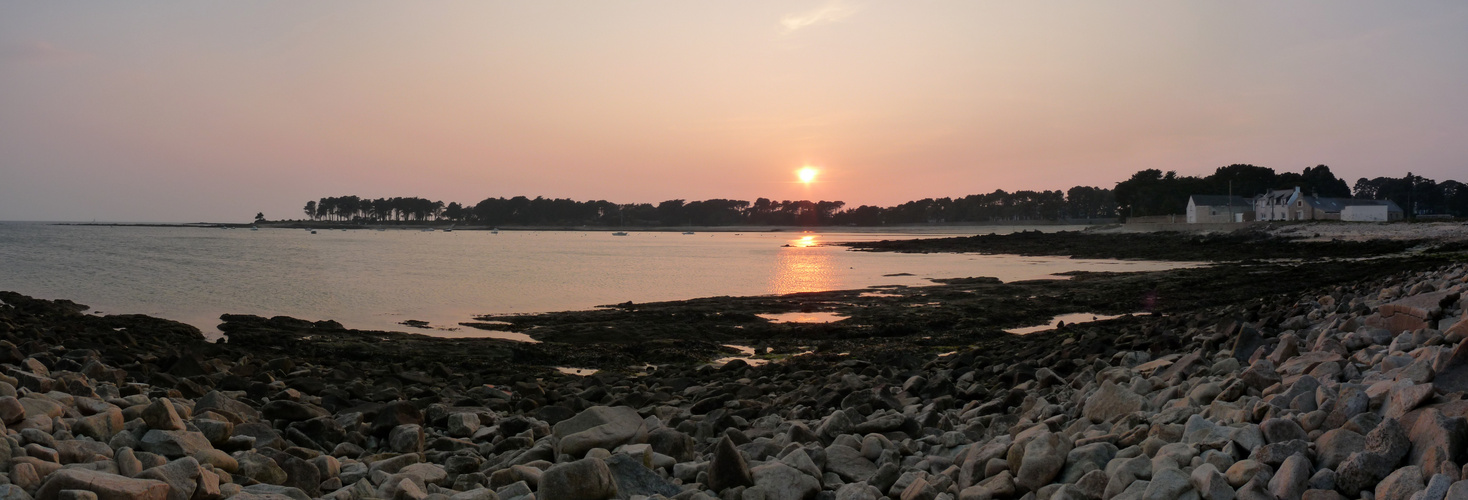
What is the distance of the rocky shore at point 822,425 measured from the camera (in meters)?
4.71

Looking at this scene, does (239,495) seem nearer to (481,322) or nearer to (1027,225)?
(481,322)

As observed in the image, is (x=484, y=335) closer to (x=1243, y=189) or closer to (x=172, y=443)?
(x=172, y=443)

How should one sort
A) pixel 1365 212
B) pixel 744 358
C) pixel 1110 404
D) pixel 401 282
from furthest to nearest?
1. pixel 1365 212
2. pixel 401 282
3. pixel 744 358
4. pixel 1110 404

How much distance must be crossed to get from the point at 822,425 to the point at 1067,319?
14545 mm

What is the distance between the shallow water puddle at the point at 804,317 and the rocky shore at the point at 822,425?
23.8 feet

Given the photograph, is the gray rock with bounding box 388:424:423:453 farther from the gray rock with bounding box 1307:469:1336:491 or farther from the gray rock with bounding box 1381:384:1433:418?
the gray rock with bounding box 1381:384:1433:418

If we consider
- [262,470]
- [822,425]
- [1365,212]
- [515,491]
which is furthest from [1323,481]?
[1365,212]

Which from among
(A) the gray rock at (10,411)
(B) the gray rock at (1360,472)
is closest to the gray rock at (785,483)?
(B) the gray rock at (1360,472)

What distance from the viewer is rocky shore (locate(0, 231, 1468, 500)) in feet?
15.5

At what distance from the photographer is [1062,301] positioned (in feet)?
76.6

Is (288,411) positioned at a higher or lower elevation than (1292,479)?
lower

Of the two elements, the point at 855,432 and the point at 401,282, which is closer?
the point at 855,432

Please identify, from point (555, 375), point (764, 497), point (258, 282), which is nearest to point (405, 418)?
point (764, 497)

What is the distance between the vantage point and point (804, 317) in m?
21.5
